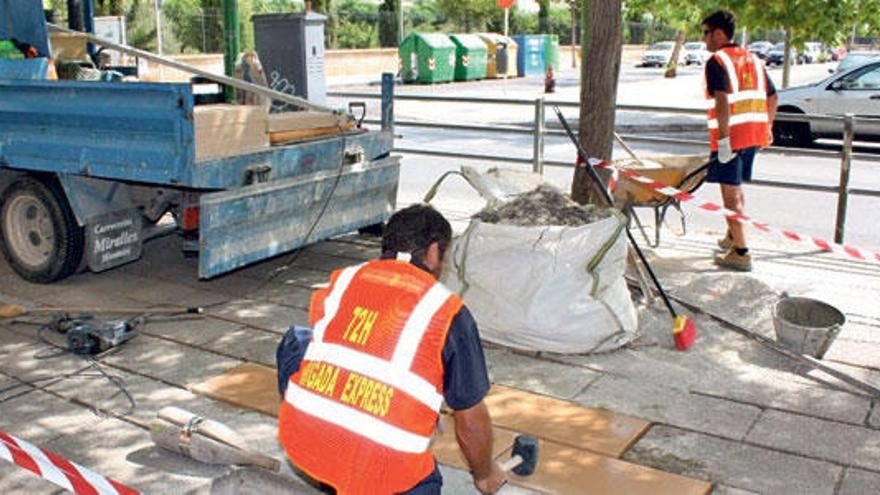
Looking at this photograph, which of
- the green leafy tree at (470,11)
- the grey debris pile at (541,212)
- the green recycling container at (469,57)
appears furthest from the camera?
the green leafy tree at (470,11)

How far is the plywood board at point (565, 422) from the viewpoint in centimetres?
456

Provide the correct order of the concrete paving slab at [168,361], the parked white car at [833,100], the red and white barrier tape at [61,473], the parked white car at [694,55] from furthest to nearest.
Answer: the parked white car at [694,55] < the parked white car at [833,100] < the concrete paving slab at [168,361] < the red and white barrier tape at [61,473]

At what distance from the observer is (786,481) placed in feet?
13.6

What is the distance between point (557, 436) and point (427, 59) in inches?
1331

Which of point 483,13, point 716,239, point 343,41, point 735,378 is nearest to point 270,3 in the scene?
point 343,41

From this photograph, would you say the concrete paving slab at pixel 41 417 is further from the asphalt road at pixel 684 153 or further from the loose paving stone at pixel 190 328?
the asphalt road at pixel 684 153

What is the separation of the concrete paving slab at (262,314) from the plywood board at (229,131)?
1074 millimetres

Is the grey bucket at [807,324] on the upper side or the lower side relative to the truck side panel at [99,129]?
lower

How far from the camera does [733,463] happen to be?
14.2ft

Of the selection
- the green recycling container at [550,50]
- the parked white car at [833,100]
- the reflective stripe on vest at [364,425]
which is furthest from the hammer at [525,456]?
the green recycling container at [550,50]

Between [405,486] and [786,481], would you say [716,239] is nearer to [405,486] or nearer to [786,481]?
[786,481]

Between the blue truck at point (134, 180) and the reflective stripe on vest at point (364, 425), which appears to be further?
the blue truck at point (134, 180)

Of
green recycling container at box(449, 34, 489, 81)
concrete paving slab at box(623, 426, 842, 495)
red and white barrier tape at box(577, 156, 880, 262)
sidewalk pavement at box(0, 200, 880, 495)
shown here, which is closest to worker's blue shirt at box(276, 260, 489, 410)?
sidewalk pavement at box(0, 200, 880, 495)

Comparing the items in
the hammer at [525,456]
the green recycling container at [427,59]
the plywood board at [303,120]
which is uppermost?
the green recycling container at [427,59]
